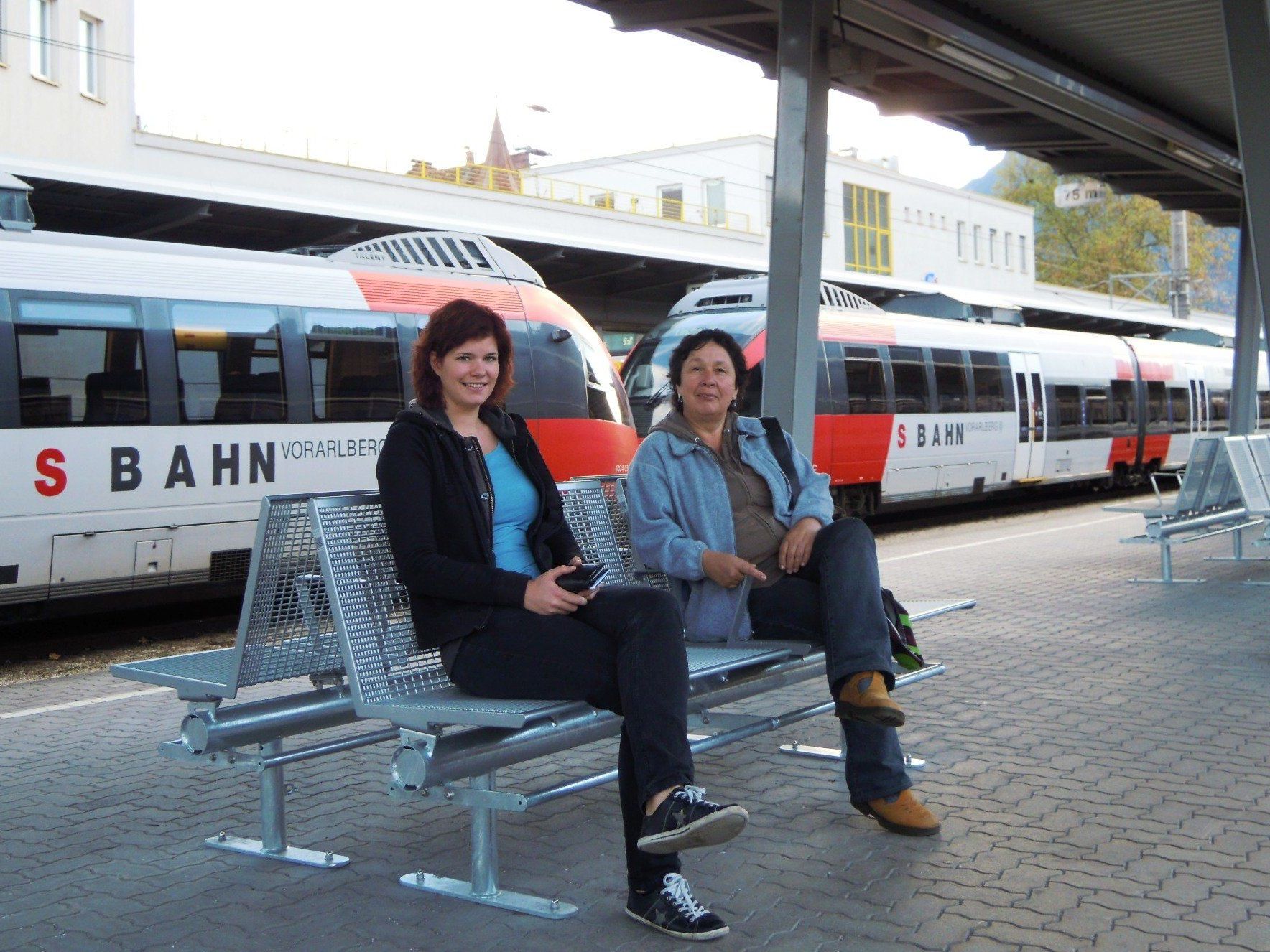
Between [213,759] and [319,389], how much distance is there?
818 cm

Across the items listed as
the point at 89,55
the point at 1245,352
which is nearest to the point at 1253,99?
the point at 1245,352

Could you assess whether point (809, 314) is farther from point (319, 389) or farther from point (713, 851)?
point (319, 389)

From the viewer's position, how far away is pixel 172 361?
11070mm

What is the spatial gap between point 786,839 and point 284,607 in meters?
1.74

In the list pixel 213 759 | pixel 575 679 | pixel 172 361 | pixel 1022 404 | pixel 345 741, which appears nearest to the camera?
pixel 575 679

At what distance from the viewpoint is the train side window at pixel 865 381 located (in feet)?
62.2

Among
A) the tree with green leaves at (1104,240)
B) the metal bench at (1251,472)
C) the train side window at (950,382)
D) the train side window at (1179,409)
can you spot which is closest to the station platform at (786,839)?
the metal bench at (1251,472)

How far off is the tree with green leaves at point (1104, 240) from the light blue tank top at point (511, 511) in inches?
3346

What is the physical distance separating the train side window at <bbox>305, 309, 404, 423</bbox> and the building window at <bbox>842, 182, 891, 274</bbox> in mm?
45851

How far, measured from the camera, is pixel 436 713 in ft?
12.0

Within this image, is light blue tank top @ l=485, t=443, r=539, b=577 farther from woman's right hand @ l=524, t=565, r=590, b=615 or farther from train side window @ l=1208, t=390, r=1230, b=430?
train side window @ l=1208, t=390, r=1230, b=430

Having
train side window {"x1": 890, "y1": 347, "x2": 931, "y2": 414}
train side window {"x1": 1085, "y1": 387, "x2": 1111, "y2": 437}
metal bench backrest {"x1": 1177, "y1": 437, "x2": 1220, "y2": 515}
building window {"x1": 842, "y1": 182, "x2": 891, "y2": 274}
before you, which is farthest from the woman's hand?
building window {"x1": 842, "y1": 182, "x2": 891, "y2": 274}

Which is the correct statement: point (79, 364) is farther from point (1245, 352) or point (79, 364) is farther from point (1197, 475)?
point (1245, 352)

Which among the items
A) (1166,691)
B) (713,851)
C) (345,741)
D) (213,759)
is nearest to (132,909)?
(213,759)
